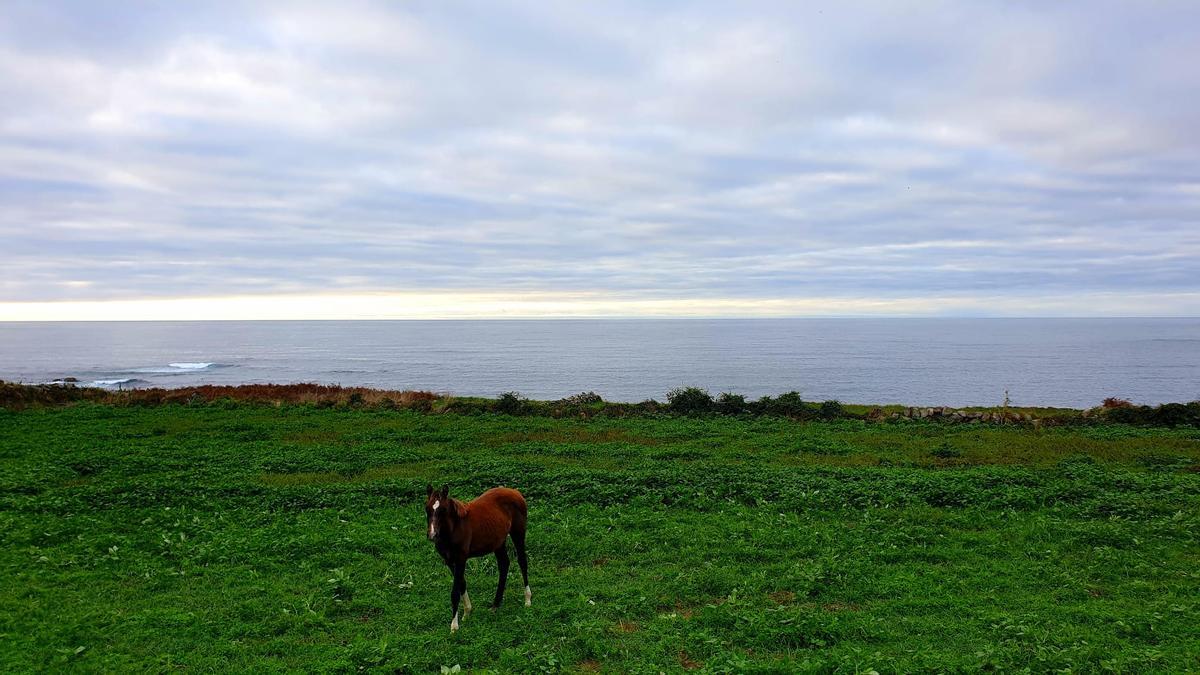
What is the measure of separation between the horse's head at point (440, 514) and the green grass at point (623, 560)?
161 cm

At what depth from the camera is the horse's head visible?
9.82 metres

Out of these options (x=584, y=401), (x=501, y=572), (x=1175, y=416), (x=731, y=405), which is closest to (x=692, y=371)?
(x=584, y=401)

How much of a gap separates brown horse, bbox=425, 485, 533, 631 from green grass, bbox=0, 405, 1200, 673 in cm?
67

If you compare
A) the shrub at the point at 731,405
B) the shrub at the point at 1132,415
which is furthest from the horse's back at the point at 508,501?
the shrub at the point at 1132,415

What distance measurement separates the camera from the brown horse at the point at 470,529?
998cm

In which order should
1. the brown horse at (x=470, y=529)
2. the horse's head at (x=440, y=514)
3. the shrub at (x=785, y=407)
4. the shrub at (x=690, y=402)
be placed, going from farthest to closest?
the shrub at (x=690, y=402), the shrub at (x=785, y=407), the brown horse at (x=470, y=529), the horse's head at (x=440, y=514)

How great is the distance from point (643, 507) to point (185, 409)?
2876 cm

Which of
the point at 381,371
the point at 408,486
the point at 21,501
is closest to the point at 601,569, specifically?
the point at 408,486

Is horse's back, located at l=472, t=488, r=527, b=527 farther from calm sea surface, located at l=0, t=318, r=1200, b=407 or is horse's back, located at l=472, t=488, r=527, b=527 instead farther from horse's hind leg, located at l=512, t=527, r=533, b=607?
calm sea surface, located at l=0, t=318, r=1200, b=407

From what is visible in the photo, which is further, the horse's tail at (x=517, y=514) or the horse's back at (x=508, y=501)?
the horse's tail at (x=517, y=514)

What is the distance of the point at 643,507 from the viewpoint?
17.2 m

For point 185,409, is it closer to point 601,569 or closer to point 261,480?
point 261,480

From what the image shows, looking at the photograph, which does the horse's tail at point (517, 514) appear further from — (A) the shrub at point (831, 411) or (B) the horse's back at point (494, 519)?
(A) the shrub at point (831, 411)

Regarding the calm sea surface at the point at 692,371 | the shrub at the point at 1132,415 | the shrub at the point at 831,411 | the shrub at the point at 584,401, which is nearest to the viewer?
the shrub at the point at 1132,415
